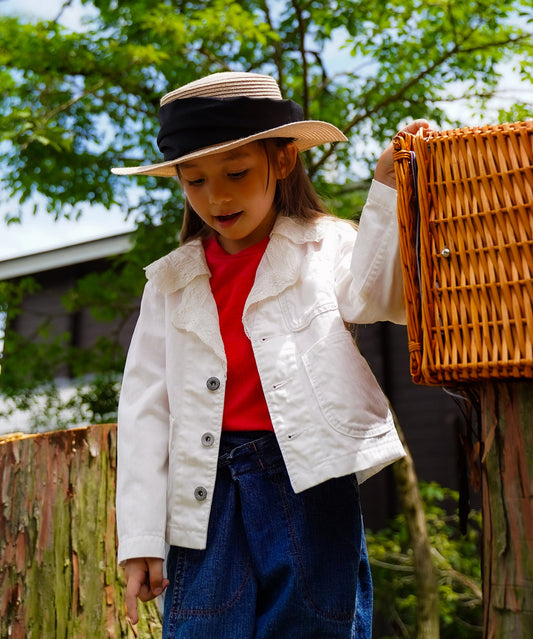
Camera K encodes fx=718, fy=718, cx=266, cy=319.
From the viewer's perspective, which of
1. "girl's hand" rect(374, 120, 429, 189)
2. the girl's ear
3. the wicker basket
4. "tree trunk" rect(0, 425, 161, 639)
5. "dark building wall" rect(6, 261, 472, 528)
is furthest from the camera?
"dark building wall" rect(6, 261, 472, 528)

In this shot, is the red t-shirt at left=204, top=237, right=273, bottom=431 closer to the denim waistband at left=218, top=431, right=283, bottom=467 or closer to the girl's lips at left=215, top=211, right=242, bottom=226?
the denim waistband at left=218, top=431, right=283, bottom=467

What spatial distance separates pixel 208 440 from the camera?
1565mm

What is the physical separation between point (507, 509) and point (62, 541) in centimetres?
180

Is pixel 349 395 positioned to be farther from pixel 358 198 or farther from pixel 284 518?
pixel 358 198

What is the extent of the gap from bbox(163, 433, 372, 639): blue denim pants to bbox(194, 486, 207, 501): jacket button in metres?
0.05

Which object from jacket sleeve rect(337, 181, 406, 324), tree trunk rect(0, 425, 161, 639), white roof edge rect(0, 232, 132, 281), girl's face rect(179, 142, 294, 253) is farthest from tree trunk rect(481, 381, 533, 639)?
white roof edge rect(0, 232, 132, 281)

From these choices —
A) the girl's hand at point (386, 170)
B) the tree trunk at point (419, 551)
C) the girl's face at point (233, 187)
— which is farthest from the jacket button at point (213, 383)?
the tree trunk at point (419, 551)

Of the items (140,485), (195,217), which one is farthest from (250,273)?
(140,485)

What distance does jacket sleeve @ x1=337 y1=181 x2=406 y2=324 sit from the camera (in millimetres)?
1356

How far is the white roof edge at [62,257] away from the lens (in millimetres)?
6816

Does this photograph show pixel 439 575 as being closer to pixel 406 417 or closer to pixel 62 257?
pixel 406 417

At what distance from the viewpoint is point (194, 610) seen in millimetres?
1513

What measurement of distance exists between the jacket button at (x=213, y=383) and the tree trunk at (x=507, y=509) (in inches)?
24.1

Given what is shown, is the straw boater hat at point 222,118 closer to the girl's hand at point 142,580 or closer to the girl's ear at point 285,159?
the girl's ear at point 285,159
